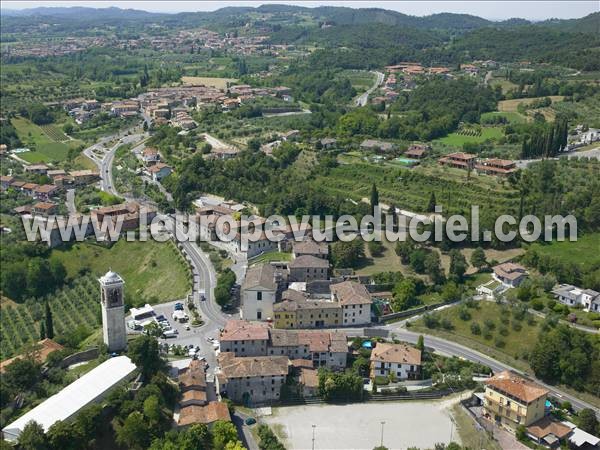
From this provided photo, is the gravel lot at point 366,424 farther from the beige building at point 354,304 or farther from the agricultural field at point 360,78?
the agricultural field at point 360,78

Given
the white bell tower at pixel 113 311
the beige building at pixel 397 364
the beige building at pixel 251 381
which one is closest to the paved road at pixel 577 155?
the beige building at pixel 397 364

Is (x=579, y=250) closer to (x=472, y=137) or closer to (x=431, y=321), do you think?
(x=431, y=321)

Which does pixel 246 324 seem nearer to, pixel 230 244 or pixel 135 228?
pixel 230 244

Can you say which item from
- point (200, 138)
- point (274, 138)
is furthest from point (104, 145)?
point (274, 138)

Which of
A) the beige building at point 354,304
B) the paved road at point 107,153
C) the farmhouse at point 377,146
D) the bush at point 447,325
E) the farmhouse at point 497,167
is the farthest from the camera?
the farmhouse at point 377,146

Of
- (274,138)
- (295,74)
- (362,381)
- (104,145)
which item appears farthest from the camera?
(295,74)
